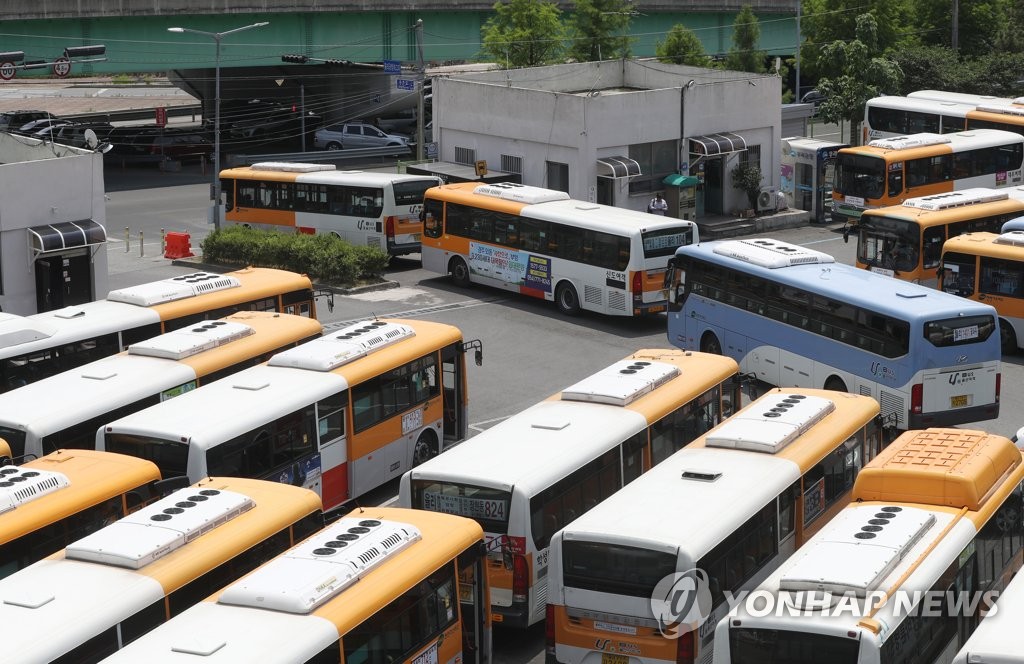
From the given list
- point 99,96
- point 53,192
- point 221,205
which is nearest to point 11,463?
point 53,192

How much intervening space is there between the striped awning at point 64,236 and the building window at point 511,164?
1382cm

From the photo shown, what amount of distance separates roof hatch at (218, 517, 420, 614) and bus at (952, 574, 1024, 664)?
502 cm

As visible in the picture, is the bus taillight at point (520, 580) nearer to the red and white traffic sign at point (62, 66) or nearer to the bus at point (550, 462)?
the bus at point (550, 462)

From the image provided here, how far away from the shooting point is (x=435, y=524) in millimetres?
13180

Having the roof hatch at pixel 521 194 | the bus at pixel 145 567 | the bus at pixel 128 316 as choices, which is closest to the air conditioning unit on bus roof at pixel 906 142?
the roof hatch at pixel 521 194

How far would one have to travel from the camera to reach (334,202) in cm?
3591

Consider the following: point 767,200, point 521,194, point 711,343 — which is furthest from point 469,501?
point 767,200

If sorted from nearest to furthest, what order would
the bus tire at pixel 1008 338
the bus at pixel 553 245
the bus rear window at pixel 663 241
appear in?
the bus tire at pixel 1008 338, the bus rear window at pixel 663 241, the bus at pixel 553 245

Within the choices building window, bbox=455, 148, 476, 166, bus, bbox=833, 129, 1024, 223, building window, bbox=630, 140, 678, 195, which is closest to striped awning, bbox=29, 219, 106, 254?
building window, bbox=455, 148, 476, 166

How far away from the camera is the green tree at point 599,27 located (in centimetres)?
5581

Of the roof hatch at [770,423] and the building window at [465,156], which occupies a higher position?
the building window at [465,156]

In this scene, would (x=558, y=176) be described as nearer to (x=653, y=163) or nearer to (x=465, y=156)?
(x=653, y=163)

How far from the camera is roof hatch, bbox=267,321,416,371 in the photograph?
723 inches

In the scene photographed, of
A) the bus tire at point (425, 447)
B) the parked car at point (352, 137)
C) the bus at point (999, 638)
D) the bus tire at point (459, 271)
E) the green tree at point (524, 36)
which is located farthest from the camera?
the parked car at point (352, 137)
